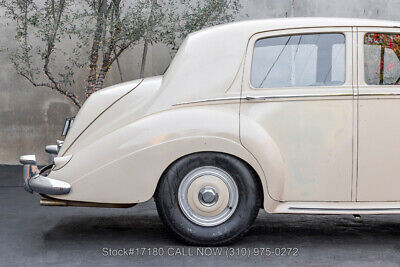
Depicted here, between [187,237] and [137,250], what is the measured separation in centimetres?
43

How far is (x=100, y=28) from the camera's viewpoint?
11.5 m

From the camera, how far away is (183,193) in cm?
589

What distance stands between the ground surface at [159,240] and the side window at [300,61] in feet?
4.58

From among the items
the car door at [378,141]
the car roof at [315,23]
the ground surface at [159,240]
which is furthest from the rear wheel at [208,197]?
the car roof at [315,23]

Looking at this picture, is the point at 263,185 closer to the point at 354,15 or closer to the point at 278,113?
the point at 278,113

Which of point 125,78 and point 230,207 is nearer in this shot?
point 230,207

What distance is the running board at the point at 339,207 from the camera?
19.2ft

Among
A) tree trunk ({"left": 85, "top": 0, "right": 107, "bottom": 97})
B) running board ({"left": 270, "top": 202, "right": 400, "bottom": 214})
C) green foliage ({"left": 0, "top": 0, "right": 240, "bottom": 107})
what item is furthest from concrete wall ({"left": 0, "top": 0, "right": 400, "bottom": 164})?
running board ({"left": 270, "top": 202, "right": 400, "bottom": 214})

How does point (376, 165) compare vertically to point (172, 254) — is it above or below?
above

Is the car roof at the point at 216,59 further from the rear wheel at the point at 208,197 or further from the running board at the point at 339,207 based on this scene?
the running board at the point at 339,207

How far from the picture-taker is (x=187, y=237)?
19.3 feet

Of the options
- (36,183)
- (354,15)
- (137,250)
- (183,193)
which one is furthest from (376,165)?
(354,15)

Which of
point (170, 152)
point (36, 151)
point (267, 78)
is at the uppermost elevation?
point (267, 78)


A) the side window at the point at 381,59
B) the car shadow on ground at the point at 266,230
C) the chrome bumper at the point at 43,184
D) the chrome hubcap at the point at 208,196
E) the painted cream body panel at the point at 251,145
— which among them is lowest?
the car shadow on ground at the point at 266,230
